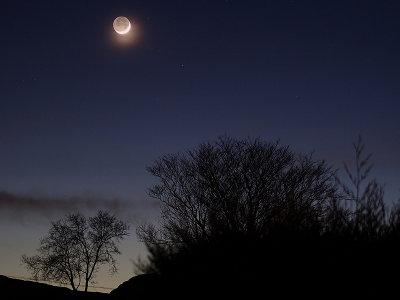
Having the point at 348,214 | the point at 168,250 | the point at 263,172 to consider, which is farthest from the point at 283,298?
the point at 263,172

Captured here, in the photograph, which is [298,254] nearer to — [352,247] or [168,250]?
[352,247]

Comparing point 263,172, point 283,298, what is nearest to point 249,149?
point 263,172

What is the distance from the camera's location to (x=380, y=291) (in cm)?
392

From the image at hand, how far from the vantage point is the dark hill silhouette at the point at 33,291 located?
9674 mm

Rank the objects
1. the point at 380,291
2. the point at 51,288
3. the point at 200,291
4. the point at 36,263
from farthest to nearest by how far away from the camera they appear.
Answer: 1. the point at 36,263
2. the point at 51,288
3. the point at 200,291
4. the point at 380,291

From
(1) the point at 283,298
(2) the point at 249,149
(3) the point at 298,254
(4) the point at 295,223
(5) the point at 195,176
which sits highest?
(2) the point at 249,149

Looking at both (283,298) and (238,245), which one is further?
(238,245)

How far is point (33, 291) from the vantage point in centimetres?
1009

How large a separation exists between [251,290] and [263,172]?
17.2 m

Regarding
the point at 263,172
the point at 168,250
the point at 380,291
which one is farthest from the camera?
the point at 263,172

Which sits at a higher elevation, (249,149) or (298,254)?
(249,149)

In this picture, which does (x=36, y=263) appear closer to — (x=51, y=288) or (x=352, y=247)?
(x=51, y=288)

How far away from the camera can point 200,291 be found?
186 inches

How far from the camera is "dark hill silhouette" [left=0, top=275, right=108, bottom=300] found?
967cm
